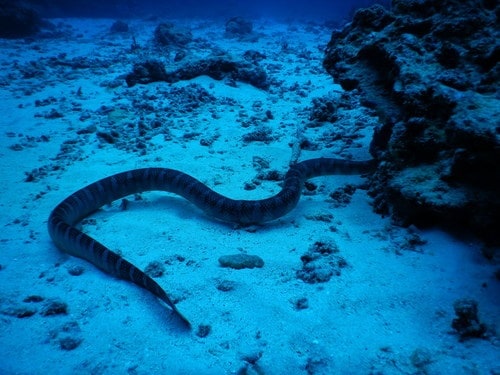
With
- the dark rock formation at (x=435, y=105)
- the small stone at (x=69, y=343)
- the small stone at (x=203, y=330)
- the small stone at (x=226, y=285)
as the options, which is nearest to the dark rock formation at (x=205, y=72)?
the dark rock formation at (x=435, y=105)

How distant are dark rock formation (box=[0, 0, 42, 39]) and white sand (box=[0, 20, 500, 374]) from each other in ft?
52.7

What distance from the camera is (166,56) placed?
13.7 meters

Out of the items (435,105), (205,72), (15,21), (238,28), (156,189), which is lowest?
(156,189)

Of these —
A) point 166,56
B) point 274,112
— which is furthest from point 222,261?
point 166,56

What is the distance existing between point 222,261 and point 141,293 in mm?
910

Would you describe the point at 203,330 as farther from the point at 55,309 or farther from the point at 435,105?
the point at 435,105

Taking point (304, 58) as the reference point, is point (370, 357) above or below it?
below

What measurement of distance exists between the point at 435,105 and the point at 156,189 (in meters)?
4.12

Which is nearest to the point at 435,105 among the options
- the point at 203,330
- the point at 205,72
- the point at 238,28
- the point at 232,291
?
the point at 232,291

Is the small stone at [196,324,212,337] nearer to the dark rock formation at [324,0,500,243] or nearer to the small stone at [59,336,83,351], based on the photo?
the small stone at [59,336,83,351]

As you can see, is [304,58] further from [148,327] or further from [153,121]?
[148,327]

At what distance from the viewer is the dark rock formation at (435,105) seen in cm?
303

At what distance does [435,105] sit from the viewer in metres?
Answer: 3.62

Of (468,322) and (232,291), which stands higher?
(468,322)
